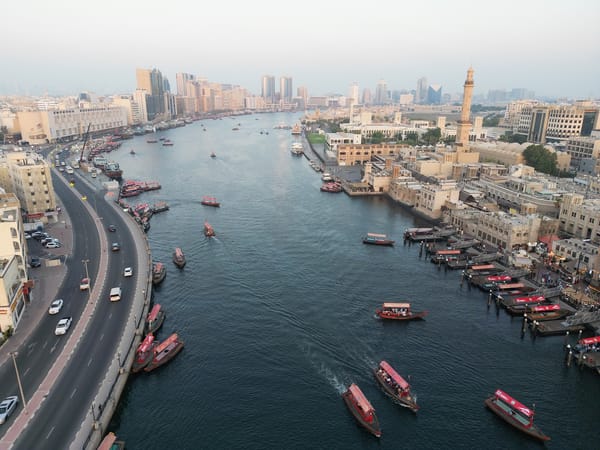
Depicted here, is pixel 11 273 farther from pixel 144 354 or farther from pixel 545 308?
pixel 545 308

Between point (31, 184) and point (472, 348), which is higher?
point (31, 184)

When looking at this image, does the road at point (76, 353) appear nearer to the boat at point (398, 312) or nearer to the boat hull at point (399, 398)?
the boat hull at point (399, 398)

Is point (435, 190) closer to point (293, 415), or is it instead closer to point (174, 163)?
point (293, 415)

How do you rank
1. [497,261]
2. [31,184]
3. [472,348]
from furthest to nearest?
[31,184]
[497,261]
[472,348]

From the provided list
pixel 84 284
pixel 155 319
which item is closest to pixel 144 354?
pixel 155 319

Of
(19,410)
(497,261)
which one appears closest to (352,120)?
(497,261)

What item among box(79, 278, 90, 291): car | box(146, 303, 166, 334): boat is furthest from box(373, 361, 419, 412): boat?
box(79, 278, 90, 291): car

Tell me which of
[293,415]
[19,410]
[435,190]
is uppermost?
[435,190]
